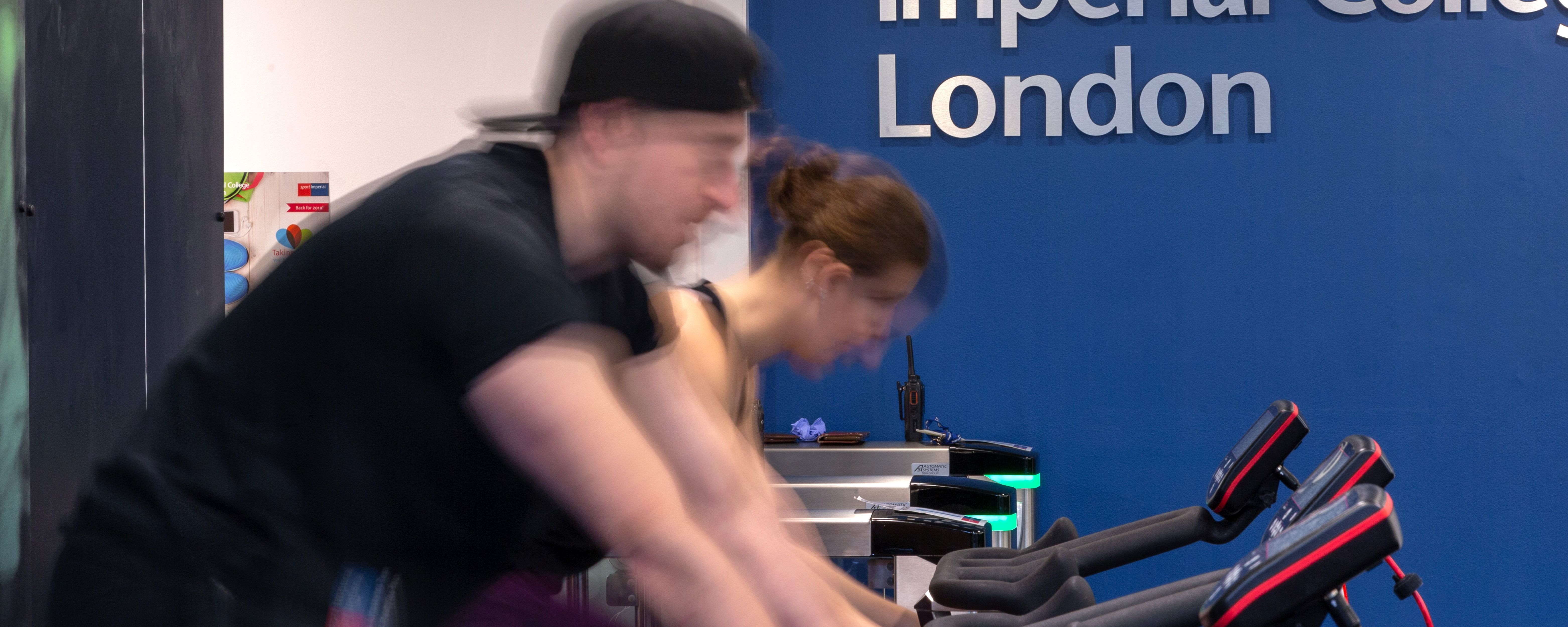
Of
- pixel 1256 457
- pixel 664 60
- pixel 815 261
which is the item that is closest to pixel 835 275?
pixel 815 261

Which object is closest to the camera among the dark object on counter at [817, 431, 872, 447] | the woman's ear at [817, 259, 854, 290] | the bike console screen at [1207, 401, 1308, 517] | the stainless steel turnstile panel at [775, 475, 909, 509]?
the woman's ear at [817, 259, 854, 290]

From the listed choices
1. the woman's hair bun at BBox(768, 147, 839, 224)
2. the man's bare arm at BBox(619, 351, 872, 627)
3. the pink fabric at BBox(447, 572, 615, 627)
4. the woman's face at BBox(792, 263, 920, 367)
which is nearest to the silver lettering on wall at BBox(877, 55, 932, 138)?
the woman's hair bun at BBox(768, 147, 839, 224)

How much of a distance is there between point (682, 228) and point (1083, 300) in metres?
2.97

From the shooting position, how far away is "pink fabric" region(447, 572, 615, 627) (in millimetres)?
961

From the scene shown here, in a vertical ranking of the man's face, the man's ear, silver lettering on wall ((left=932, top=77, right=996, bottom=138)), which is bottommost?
the man's face

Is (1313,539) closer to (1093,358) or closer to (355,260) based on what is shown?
(355,260)

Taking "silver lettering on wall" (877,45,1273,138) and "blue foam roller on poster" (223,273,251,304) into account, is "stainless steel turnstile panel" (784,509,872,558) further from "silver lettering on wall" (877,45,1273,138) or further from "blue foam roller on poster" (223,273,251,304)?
"blue foam roller on poster" (223,273,251,304)

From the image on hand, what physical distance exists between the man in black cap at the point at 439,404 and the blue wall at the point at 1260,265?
2837 millimetres

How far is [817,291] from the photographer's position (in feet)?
5.72

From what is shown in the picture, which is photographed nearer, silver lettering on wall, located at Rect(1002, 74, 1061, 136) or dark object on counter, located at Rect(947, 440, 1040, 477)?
dark object on counter, located at Rect(947, 440, 1040, 477)

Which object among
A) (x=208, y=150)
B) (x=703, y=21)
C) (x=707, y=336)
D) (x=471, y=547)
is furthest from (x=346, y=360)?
(x=208, y=150)

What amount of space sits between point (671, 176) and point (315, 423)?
31cm

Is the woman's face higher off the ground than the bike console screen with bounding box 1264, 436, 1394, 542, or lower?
higher

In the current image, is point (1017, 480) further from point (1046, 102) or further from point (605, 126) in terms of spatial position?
point (605, 126)
